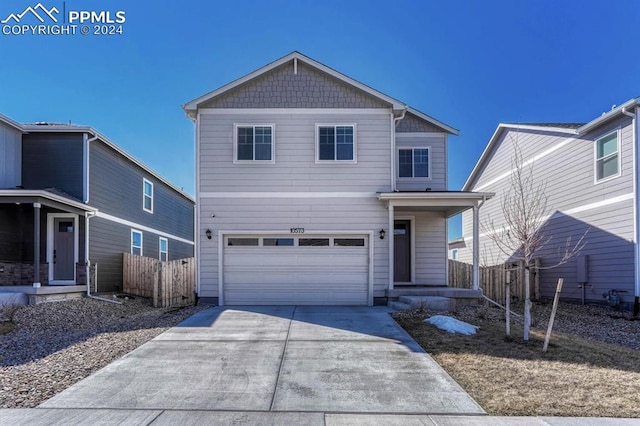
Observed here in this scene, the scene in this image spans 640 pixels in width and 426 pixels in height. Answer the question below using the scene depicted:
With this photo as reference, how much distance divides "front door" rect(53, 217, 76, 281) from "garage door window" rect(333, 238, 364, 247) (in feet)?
27.8

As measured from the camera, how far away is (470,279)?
45.5 ft

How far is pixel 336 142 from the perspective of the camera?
12.0m

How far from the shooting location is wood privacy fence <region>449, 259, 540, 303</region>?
13289mm

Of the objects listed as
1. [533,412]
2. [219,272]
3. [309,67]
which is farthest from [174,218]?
[533,412]

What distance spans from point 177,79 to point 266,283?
8.45 metres

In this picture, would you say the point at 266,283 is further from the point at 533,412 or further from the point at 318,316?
the point at 533,412

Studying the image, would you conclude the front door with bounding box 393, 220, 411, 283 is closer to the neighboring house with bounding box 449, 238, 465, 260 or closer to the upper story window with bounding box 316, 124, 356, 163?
the upper story window with bounding box 316, 124, 356, 163

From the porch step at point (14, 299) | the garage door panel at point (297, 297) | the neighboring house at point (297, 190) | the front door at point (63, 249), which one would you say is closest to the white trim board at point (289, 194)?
the neighboring house at point (297, 190)

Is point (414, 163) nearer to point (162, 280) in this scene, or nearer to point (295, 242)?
point (295, 242)

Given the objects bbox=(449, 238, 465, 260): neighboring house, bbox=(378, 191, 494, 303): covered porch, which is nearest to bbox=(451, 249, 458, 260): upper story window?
bbox=(449, 238, 465, 260): neighboring house

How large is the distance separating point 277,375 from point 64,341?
4485mm

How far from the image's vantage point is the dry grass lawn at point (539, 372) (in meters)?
4.50

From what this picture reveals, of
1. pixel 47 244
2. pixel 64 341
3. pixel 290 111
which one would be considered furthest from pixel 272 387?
pixel 47 244

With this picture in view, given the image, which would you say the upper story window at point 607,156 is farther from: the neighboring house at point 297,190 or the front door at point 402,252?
the front door at point 402,252
